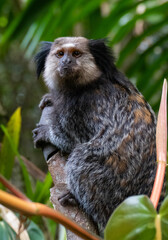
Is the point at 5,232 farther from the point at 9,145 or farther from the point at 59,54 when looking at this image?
the point at 59,54

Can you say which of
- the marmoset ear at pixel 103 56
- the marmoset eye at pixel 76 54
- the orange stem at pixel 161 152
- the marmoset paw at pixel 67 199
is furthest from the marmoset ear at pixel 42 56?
the orange stem at pixel 161 152

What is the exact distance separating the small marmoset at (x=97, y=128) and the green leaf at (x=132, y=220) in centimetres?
104

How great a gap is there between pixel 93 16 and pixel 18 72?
1.89 meters

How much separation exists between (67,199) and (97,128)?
50 centimetres

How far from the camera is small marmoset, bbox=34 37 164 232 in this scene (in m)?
2.02

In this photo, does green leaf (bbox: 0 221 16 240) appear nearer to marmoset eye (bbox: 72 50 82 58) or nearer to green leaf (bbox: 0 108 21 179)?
green leaf (bbox: 0 108 21 179)

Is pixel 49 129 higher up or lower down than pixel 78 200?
higher up

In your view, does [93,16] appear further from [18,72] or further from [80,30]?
[18,72]

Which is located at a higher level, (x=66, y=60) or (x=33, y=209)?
A: (x=66, y=60)

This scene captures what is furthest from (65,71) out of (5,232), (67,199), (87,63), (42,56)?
(5,232)

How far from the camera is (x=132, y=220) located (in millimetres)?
831

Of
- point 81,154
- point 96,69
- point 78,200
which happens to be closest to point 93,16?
point 96,69

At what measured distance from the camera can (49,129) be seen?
7.70 feet

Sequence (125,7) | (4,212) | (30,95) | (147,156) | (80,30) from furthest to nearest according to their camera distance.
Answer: (30,95)
(80,30)
(125,7)
(147,156)
(4,212)
